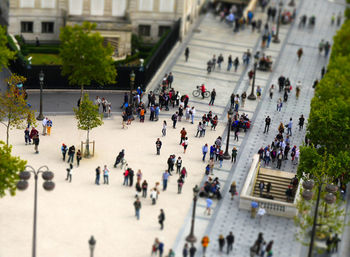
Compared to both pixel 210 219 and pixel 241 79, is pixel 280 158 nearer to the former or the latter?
pixel 210 219

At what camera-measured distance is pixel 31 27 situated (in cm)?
9212

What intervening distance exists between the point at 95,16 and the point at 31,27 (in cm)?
630

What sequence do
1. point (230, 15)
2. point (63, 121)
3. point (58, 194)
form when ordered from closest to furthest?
point (58, 194)
point (63, 121)
point (230, 15)

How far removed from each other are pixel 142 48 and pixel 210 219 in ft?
108

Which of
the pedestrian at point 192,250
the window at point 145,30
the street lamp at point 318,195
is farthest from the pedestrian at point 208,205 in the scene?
the window at point 145,30

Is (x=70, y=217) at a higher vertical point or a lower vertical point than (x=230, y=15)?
lower

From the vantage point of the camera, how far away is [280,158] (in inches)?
2832

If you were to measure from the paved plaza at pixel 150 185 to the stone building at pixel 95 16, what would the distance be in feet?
14.6

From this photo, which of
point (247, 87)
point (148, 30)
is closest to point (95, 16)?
point (148, 30)

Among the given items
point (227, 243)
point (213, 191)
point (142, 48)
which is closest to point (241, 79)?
point (142, 48)

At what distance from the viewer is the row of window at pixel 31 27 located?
301ft

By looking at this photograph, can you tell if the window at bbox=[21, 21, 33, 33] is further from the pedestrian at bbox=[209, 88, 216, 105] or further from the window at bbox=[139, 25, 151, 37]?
the pedestrian at bbox=[209, 88, 216, 105]

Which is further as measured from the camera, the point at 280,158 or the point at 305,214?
the point at 280,158

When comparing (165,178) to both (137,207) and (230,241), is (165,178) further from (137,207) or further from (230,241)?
(230,241)
